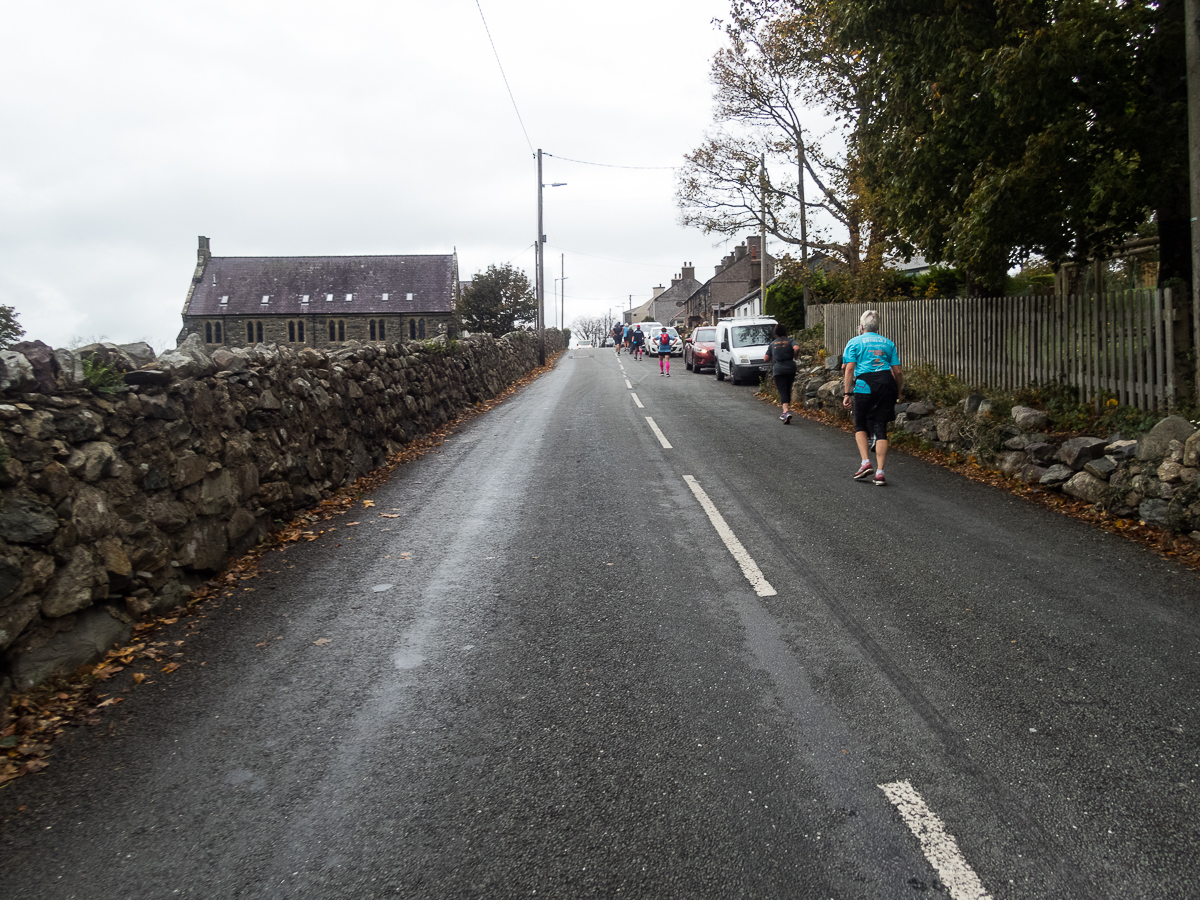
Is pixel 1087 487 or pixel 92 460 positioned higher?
pixel 92 460

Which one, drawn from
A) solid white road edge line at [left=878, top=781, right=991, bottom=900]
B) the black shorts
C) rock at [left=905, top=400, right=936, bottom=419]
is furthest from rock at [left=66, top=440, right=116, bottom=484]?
rock at [left=905, top=400, right=936, bottom=419]

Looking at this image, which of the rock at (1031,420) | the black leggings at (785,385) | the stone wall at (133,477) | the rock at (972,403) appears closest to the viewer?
A: the stone wall at (133,477)

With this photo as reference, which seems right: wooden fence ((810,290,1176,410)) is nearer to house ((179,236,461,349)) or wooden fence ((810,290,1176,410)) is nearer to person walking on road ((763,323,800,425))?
person walking on road ((763,323,800,425))

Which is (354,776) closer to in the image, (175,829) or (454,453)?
(175,829)

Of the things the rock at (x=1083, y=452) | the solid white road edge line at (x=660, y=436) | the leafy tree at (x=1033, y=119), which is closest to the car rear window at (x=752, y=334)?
the solid white road edge line at (x=660, y=436)

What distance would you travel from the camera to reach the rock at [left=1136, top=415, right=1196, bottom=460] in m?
7.21

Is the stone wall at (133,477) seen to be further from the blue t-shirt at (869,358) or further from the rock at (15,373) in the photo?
the blue t-shirt at (869,358)

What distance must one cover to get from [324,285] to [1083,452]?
86584 millimetres

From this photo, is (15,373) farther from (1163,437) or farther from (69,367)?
(1163,437)

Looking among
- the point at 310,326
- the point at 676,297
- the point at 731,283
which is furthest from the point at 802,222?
the point at 676,297

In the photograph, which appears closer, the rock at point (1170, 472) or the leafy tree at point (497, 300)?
the rock at point (1170, 472)

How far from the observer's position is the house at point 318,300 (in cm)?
8319

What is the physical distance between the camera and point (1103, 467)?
7762mm

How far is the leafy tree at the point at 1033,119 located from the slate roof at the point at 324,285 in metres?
76.1
